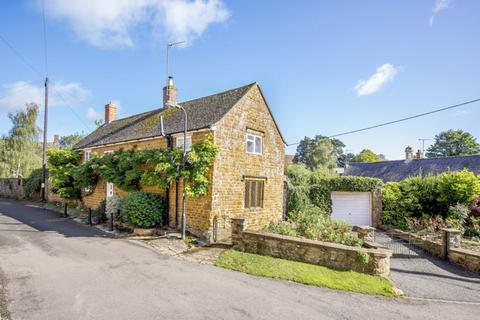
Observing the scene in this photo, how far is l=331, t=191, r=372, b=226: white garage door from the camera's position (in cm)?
2041

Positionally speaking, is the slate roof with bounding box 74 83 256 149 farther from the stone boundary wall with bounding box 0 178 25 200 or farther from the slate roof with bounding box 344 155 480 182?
the slate roof with bounding box 344 155 480 182

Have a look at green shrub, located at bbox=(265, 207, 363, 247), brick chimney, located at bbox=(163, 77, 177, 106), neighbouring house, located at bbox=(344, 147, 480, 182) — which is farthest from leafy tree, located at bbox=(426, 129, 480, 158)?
brick chimney, located at bbox=(163, 77, 177, 106)

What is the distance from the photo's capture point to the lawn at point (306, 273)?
823cm

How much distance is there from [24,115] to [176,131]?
108 ft

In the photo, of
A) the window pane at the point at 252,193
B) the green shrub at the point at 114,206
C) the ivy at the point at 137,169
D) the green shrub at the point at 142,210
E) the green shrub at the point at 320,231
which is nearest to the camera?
the green shrub at the point at 320,231

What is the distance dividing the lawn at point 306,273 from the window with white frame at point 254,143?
22.4ft

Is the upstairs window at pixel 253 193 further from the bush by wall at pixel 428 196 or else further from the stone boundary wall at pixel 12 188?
the stone boundary wall at pixel 12 188

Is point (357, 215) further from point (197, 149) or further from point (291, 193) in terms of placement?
point (197, 149)

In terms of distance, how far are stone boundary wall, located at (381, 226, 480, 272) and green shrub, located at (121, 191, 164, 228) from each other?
1290cm

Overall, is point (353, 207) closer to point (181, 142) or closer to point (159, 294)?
point (181, 142)

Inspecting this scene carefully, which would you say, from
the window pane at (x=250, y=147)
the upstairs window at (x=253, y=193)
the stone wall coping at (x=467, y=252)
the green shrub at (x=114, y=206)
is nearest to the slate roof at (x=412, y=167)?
the stone wall coping at (x=467, y=252)

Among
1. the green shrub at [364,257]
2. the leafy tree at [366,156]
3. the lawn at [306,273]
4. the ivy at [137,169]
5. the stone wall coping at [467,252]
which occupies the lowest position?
the lawn at [306,273]

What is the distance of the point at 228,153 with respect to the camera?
567 inches

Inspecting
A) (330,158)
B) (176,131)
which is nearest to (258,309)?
(176,131)
